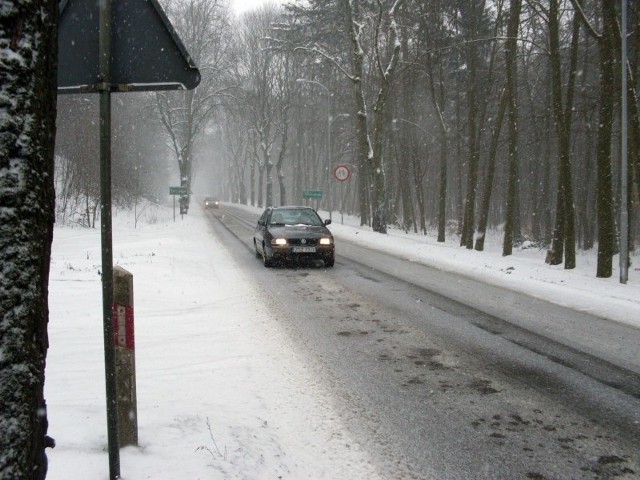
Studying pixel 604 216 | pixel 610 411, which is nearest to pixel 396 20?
pixel 604 216

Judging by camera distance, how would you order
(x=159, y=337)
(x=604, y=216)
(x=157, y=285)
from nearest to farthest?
(x=159, y=337) < (x=157, y=285) < (x=604, y=216)

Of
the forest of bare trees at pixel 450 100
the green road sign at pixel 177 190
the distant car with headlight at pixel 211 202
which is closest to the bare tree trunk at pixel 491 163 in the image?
the forest of bare trees at pixel 450 100

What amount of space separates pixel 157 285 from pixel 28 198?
7.99m

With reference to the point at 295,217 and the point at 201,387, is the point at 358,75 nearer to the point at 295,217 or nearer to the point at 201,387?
the point at 295,217

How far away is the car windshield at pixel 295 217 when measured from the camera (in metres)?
14.1

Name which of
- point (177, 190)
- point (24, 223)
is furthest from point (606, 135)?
point (177, 190)

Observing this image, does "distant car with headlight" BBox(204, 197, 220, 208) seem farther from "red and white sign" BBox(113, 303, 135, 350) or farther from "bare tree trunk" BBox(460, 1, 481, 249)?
"red and white sign" BBox(113, 303, 135, 350)

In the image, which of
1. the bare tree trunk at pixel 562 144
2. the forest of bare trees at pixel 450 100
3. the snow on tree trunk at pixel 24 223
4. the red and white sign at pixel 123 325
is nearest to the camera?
the snow on tree trunk at pixel 24 223

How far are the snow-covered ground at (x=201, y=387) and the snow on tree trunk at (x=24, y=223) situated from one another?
1400 mm

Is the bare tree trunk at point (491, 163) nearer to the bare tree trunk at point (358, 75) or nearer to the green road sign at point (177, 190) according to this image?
the bare tree trunk at point (358, 75)

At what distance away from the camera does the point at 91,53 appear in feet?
8.22

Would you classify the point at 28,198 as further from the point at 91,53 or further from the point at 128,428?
the point at 128,428

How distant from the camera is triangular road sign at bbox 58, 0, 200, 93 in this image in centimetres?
249

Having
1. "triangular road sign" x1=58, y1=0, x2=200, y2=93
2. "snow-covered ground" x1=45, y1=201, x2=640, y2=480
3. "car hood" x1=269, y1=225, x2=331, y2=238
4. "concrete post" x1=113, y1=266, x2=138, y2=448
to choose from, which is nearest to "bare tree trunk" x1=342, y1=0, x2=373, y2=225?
"car hood" x1=269, y1=225, x2=331, y2=238
